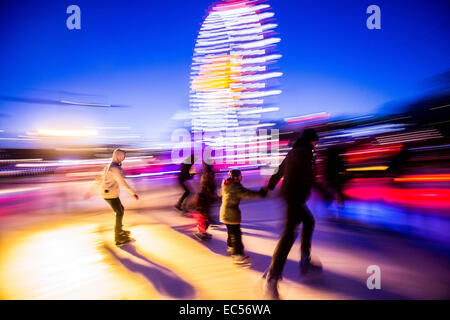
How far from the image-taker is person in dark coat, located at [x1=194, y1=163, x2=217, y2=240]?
4.81 metres

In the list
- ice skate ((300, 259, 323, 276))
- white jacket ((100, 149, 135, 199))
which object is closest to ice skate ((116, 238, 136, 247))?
white jacket ((100, 149, 135, 199))

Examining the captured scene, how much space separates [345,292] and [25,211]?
912cm

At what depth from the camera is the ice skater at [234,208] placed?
366 centimetres

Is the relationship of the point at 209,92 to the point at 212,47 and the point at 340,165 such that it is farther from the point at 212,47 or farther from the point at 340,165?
the point at 340,165

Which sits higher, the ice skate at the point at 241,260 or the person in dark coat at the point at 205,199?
the person in dark coat at the point at 205,199

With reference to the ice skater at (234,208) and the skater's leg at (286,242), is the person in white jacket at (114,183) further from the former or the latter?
the skater's leg at (286,242)

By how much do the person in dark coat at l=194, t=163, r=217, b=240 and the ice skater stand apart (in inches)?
38.2

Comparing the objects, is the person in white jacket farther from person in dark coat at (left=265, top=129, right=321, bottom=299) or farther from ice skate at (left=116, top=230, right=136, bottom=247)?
person in dark coat at (left=265, top=129, right=321, bottom=299)

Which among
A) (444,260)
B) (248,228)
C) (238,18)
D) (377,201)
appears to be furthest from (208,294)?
(238,18)

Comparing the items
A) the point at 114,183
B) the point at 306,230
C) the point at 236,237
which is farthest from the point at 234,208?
the point at 114,183

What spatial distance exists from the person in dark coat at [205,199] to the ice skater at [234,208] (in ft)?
3.18

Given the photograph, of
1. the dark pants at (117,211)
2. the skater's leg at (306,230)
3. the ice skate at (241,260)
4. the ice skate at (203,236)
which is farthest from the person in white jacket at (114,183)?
the skater's leg at (306,230)

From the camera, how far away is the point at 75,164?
25172 mm

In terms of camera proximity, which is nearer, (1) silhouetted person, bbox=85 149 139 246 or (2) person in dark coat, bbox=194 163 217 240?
(1) silhouetted person, bbox=85 149 139 246
